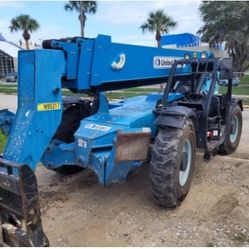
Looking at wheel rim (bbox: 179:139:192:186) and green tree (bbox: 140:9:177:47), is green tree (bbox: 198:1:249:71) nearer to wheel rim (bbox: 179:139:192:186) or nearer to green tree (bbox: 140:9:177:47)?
green tree (bbox: 140:9:177:47)

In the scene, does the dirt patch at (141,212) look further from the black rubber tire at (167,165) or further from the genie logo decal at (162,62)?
the genie logo decal at (162,62)

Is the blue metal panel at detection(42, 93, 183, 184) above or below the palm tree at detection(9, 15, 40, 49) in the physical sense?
below

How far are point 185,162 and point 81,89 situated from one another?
183 centimetres

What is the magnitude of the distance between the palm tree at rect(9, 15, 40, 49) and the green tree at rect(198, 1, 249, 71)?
22.7 metres

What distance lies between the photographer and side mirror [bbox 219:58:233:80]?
21.6ft

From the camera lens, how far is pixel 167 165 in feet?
16.0

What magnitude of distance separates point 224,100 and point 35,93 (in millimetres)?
4047

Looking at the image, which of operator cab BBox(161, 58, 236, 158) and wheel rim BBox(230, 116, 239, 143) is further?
wheel rim BBox(230, 116, 239, 143)

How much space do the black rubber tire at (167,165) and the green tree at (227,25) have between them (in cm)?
4112

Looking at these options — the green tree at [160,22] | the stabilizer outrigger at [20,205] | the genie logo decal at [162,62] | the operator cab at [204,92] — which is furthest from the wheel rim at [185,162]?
the green tree at [160,22]

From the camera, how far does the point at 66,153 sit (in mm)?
5152

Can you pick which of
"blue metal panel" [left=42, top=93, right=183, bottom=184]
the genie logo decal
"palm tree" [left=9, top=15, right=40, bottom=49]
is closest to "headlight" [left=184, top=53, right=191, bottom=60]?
the genie logo decal

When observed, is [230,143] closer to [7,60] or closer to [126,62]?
[126,62]

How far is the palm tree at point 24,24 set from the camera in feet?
176
